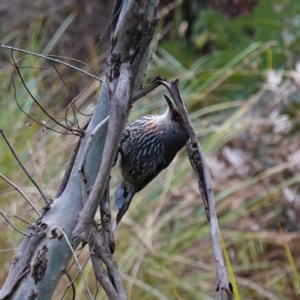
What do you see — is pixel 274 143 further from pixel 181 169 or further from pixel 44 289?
pixel 44 289

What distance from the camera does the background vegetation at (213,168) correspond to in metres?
2.25

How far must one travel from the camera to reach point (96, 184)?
879 mm

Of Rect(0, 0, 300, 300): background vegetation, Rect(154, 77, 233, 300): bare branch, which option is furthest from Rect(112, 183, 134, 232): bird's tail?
Rect(154, 77, 233, 300): bare branch

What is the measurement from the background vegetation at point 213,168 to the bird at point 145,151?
25 centimetres

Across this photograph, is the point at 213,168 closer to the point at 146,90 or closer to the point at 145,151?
the point at 145,151

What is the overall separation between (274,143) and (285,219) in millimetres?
373

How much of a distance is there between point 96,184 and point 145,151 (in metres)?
0.86

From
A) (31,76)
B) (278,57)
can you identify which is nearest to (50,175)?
(31,76)

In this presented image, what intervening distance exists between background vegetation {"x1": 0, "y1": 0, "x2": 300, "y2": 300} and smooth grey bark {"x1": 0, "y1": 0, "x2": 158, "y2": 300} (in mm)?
906

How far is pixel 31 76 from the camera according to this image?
281 cm

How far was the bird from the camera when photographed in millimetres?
1722

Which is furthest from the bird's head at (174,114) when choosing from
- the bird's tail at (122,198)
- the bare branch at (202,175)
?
the bare branch at (202,175)

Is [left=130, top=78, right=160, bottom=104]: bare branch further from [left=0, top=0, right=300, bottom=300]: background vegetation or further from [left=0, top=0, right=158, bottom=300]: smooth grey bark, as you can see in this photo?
[left=0, top=0, right=300, bottom=300]: background vegetation

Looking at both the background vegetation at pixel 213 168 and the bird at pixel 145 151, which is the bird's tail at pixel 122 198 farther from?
the background vegetation at pixel 213 168
